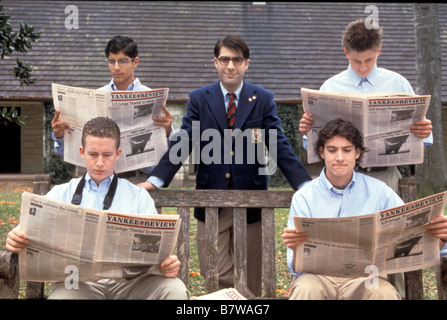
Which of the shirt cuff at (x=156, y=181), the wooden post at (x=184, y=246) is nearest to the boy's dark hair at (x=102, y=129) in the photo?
the shirt cuff at (x=156, y=181)

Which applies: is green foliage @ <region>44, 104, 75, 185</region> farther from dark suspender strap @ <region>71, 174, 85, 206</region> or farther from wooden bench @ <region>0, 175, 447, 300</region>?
dark suspender strap @ <region>71, 174, 85, 206</region>

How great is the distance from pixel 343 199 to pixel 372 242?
498 millimetres

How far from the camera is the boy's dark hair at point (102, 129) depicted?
10.9 ft

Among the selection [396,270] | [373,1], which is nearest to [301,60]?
[373,1]

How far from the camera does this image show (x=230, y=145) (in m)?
3.89

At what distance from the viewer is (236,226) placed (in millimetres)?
3662

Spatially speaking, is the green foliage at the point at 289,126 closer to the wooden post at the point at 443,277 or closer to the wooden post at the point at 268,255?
the wooden post at the point at 268,255

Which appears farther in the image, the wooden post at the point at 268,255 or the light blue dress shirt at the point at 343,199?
the wooden post at the point at 268,255

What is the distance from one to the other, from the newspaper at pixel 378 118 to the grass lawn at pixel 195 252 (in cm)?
271

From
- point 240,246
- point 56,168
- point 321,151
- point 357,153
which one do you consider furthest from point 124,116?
point 56,168

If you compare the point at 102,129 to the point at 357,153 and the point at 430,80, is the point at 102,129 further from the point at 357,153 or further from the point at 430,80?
the point at 430,80

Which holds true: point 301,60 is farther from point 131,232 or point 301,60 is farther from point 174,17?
point 131,232
